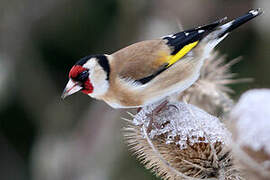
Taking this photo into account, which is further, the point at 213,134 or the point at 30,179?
the point at 30,179

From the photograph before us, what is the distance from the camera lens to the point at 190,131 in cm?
171

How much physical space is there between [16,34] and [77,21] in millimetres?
725

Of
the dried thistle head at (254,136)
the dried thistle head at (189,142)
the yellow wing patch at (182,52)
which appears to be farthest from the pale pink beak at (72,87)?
the dried thistle head at (254,136)

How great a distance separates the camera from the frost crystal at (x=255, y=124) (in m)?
1.15

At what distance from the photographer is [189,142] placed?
1736 mm

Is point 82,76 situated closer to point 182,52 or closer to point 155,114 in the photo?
point 155,114

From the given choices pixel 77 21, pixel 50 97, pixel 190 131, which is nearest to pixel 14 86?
pixel 50 97

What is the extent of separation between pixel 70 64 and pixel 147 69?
3.34 m

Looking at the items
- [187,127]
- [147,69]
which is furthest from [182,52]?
[187,127]

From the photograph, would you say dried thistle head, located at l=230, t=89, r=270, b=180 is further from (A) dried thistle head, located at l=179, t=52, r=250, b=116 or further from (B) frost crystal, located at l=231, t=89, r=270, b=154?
(A) dried thistle head, located at l=179, t=52, r=250, b=116

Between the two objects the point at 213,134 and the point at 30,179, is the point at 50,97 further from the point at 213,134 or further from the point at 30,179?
the point at 213,134

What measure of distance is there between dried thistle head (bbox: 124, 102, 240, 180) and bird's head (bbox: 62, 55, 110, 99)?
270mm

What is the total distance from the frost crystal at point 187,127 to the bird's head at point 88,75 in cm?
32

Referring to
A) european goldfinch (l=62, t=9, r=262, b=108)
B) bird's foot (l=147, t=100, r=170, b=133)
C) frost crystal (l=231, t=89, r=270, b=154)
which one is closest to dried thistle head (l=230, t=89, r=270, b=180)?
frost crystal (l=231, t=89, r=270, b=154)
